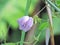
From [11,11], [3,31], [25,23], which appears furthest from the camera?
[11,11]

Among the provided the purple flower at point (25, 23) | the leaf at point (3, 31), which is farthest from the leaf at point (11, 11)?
the purple flower at point (25, 23)

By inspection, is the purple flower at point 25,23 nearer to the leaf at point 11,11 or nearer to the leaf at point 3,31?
the leaf at point 3,31

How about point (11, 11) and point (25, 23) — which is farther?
point (11, 11)

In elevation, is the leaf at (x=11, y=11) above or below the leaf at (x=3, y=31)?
above

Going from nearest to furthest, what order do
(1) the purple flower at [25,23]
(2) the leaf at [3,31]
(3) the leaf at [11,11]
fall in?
(1) the purple flower at [25,23], (2) the leaf at [3,31], (3) the leaf at [11,11]

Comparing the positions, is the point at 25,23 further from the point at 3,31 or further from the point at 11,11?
the point at 11,11

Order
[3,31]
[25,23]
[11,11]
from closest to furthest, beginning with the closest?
[25,23], [3,31], [11,11]

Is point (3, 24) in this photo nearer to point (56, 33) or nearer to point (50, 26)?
point (56, 33)

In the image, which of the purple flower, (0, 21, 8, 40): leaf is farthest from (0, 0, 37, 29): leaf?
the purple flower

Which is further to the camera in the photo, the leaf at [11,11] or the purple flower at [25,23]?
the leaf at [11,11]

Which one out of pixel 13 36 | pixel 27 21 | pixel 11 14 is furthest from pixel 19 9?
pixel 27 21

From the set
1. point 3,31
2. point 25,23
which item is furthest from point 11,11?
point 25,23
